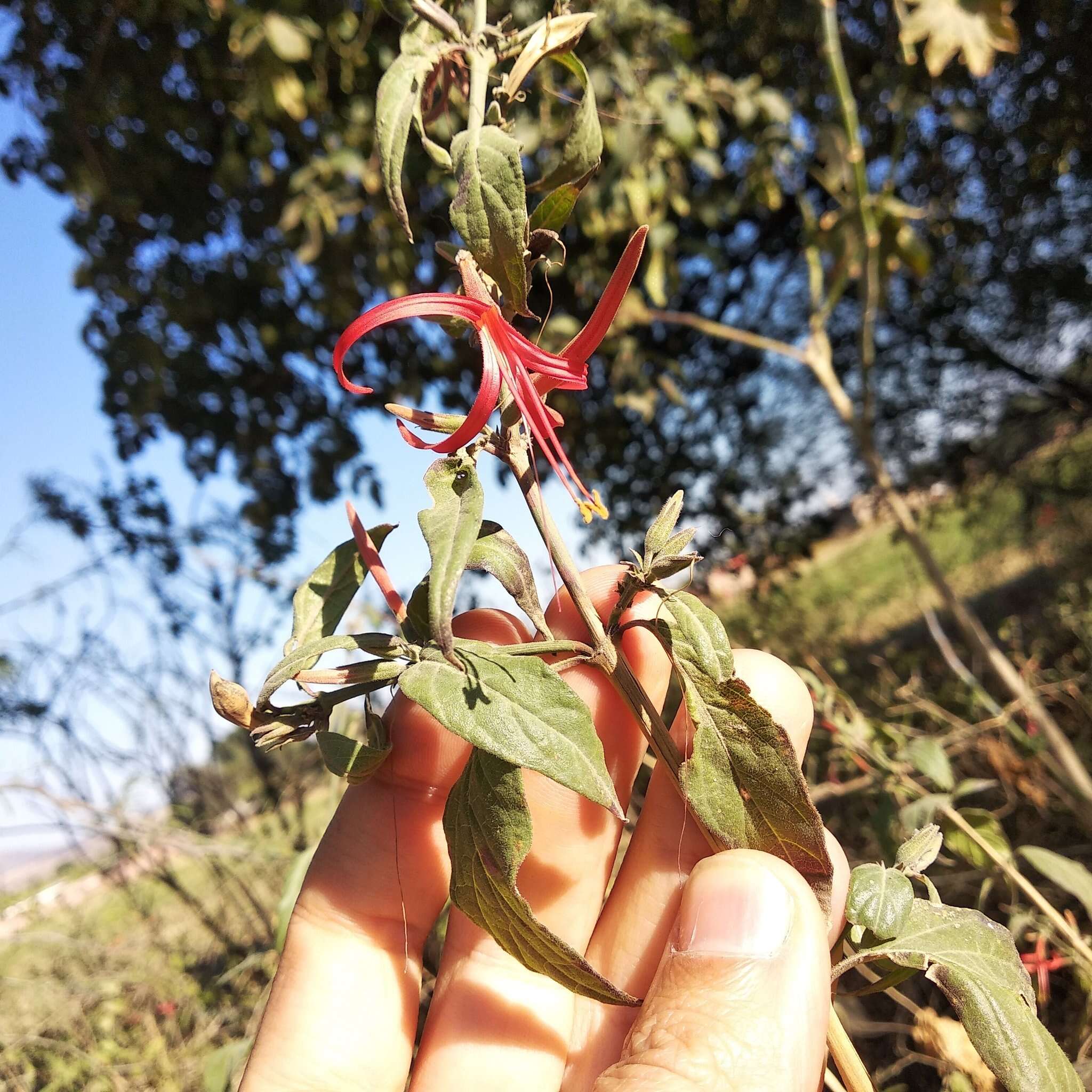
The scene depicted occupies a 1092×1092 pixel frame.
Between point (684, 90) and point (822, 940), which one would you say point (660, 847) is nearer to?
point (822, 940)

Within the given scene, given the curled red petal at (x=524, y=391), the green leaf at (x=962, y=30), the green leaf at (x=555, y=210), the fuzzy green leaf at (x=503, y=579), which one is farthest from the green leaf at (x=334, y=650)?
the green leaf at (x=962, y=30)

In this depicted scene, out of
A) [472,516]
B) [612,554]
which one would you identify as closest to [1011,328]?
[612,554]

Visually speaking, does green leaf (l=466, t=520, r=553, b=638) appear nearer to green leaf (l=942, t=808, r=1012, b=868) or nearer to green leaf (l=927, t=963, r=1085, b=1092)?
green leaf (l=927, t=963, r=1085, b=1092)

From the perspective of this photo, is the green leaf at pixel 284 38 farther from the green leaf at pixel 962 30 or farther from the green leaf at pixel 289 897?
the green leaf at pixel 289 897

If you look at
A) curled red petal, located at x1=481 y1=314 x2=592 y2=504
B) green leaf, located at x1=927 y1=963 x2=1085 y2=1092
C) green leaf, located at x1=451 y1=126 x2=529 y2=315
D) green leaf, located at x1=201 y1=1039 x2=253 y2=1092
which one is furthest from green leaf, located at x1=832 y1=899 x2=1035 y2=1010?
green leaf, located at x1=201 y1=1039 x2=253 y2=1092

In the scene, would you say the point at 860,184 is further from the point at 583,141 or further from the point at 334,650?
the point at 334,650

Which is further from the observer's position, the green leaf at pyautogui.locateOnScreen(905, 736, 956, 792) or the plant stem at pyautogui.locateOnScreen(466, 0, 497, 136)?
the green leaf at pyautogui.locateOnScreen(905, 736, 956, 792)

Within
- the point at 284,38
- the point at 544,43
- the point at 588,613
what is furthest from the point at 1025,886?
the point at 284,38
